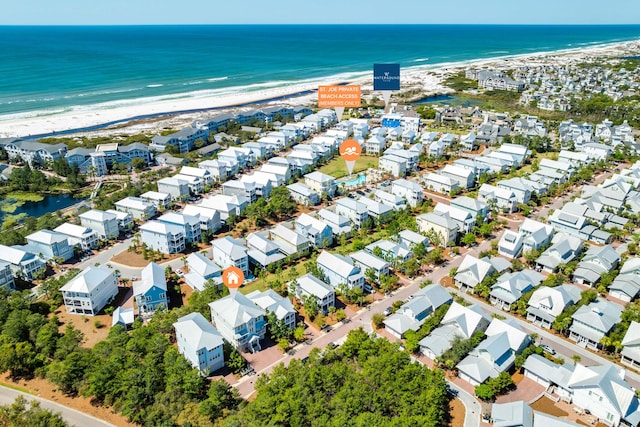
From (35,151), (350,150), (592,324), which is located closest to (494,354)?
(592,324)

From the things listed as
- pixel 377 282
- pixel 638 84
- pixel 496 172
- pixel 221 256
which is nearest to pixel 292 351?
pixel 377 282

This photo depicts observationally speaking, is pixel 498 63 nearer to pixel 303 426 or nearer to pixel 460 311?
pixel 460 311

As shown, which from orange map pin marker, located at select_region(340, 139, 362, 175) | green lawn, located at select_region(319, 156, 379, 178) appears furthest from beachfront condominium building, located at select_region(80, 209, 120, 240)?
orange map pin marker, located at select_region(340, 139, 362, 175)

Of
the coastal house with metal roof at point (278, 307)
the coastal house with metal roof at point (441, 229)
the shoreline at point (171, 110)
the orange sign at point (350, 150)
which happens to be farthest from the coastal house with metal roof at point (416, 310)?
the shoreline at point (171, 110)

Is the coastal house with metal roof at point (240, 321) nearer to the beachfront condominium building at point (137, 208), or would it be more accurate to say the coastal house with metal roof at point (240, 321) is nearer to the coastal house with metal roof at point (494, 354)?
the coastal house with metal roof at point (494, 354)

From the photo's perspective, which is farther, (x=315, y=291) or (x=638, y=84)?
(x=638, y=84)

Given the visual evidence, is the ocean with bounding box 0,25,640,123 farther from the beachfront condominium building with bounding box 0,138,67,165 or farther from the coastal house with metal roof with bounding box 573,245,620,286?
the coastal house with metal roof with bounding box 573,245,620,286
